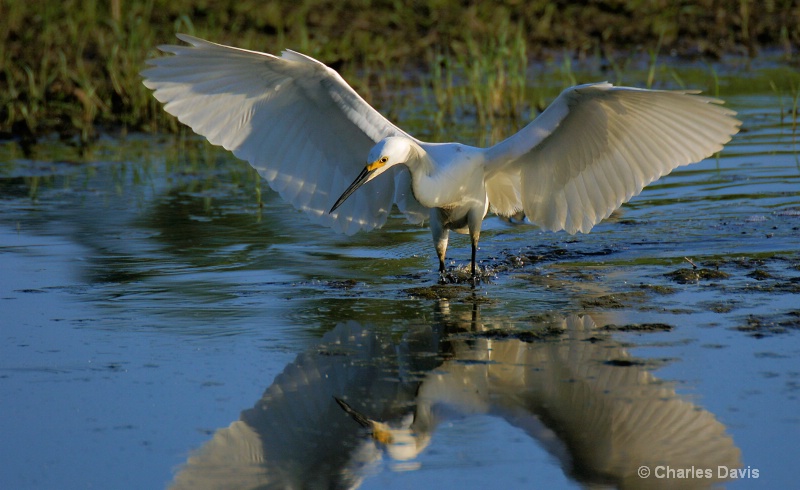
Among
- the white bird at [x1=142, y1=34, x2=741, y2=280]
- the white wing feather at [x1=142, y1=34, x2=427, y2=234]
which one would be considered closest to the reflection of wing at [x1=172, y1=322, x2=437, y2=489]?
the white bird at [x1=142, y1=34, x2=741, y2=280]

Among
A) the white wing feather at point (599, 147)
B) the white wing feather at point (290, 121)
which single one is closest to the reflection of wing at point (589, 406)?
the white wing feather at point (599, 147)

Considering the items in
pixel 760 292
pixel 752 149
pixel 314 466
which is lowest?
pixel 314 466

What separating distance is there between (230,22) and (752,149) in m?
6.45

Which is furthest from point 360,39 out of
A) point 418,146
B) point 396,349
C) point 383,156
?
point 396,349

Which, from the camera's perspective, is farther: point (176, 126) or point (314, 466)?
point (176, 126)

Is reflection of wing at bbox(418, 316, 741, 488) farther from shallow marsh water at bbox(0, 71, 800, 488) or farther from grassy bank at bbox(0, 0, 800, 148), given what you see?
grassy bank at bbox(0, 0, 800, 148)

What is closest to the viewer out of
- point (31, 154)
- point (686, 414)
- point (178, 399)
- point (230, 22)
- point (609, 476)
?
point (609, 476)

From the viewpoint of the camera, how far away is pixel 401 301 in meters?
5.98

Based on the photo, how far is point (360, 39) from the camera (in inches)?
509

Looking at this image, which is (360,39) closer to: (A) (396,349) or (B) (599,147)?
(B) (599,147)

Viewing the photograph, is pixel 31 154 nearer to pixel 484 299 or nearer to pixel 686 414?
pixel 484 299

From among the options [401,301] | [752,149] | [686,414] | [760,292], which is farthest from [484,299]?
[752,149]

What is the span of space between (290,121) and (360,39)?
663cm

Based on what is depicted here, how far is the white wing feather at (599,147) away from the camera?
18.9 feet
